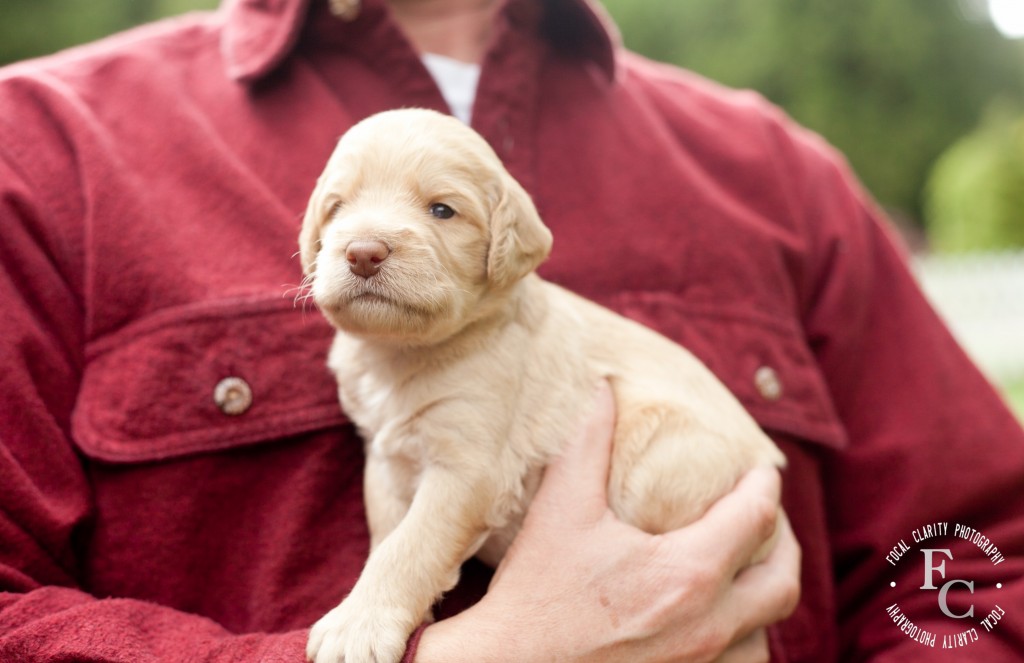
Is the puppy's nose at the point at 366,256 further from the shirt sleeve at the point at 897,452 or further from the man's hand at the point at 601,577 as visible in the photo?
the shirt sleeve at the point at 897,452

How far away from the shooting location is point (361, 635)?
1396 millimetres

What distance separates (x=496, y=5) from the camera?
2.33 metres

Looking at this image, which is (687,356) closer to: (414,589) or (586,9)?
(414,589)

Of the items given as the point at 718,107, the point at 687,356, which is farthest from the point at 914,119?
the point at 687,356

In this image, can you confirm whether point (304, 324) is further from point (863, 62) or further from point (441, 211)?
point (863, 62)

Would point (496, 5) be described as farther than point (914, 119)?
No

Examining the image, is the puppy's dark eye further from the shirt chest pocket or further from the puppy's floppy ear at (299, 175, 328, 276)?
the shirt chest pocket

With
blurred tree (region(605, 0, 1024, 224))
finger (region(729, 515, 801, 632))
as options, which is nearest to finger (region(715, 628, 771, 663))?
finger (region(729, 515, 801, 632))

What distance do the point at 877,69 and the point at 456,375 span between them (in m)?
13.6

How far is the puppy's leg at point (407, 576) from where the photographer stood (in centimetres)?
140

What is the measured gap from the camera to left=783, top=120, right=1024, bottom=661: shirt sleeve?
2182mm

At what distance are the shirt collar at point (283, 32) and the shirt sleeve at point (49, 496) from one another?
0.48m

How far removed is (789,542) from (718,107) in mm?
1241
